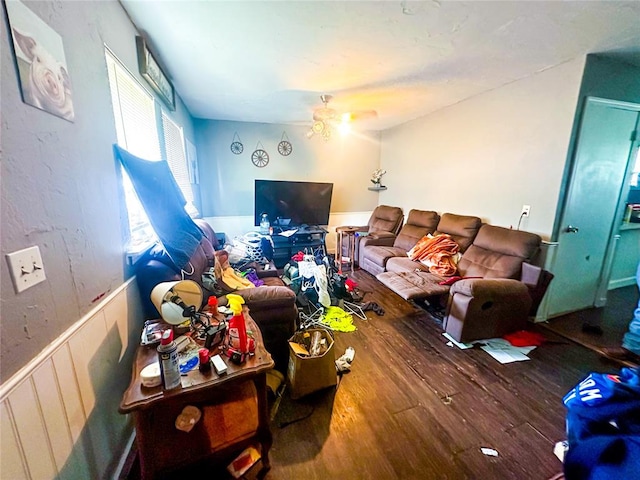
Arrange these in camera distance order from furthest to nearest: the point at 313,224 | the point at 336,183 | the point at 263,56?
the point at 336,183
the point at 313,224
the point at 263,56

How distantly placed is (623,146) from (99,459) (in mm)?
4559

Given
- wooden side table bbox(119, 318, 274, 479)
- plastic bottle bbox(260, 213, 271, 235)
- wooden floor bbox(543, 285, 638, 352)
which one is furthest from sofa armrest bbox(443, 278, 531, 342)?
plastic bottle bbox(260, 213, 271, 235)

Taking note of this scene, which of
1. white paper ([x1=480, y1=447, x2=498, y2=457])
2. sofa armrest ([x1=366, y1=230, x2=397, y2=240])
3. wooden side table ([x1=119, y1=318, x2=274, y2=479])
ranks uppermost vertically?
sofa armrest ([x1=366, y1=230, x2=397, y2=240])

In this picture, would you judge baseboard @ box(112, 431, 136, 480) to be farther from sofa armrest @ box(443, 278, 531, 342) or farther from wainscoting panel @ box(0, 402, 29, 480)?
sofa armrest @ box(443, 278, 531, 342)

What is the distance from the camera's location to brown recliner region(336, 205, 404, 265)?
4090 mm

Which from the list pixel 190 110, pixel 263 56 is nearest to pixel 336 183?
pixel 190 110

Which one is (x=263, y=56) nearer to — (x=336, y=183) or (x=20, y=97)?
(x=20, y=97)

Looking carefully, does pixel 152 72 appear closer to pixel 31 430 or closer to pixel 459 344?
pixel 31 430

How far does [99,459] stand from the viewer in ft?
3.51

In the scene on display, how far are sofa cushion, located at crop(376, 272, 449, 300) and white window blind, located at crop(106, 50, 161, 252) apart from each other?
2061 millimetres

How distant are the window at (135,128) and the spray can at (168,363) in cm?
79

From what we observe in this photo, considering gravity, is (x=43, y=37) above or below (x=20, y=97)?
above

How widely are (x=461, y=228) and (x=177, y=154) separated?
349 cm

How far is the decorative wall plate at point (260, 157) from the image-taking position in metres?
4.36
